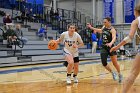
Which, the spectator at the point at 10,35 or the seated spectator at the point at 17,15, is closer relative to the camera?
the spectator at the point at 10,35

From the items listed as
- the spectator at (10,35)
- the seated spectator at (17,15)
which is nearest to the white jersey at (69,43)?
the spectator at (10,35)

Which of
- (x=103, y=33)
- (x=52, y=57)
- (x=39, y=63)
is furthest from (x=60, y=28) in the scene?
(x=103, y=33)

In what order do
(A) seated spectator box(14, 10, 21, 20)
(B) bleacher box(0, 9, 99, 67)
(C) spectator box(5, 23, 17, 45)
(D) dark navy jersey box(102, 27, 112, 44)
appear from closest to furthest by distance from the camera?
(D) dark navy jersey box(102, 27, 112, 44) → (B) bleacher box(0, 9, 99, 67) → (C) spectator box(5, 23, 17, 45) → (A) seated spectator box(14, 10, 21, 20)

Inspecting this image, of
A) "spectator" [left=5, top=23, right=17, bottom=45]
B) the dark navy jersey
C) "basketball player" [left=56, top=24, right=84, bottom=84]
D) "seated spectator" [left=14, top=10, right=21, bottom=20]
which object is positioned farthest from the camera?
"seated spectator" [left=14, top=10, right=21, bottom=20]

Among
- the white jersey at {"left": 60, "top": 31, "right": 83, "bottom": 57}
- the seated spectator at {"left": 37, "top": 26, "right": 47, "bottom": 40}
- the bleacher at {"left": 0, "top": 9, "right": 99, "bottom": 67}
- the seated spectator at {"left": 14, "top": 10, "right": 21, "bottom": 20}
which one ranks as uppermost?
the seated spectator at {"left": 14, "top": 10, "right": 21, "bottom": 20}

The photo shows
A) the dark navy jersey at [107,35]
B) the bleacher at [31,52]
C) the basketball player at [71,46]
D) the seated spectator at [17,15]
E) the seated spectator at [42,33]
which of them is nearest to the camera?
the basketball player at [71,46]

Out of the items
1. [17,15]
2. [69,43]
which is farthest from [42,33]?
[69,43]

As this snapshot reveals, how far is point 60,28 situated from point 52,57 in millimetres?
7089

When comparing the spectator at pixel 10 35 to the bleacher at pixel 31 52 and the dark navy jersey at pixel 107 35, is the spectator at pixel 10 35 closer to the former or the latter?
the bleacher at pixel 31 52

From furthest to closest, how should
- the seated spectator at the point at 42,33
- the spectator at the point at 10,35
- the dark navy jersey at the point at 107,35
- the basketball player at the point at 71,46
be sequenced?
1. the seated spectator at the point at 42,33
2. the spectator at the point at 10,35
3. the dark navy jersey at the point at 107,35
4. the basketball player at the point at 71,46

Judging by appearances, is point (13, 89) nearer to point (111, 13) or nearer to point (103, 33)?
point (103, 33)

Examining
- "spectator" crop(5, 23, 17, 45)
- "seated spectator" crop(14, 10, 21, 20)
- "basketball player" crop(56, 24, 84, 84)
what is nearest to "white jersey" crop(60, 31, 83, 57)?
"basketball player" crop(56, 24, 84, 84)

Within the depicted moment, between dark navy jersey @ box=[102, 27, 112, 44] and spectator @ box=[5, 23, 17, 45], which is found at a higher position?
dark navy jersey @ box=[102, 27, 112, 44]

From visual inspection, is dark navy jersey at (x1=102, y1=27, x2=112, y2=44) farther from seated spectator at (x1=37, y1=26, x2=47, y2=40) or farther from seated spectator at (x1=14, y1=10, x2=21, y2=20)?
seated spectator at (x1=14, y1=10, x2=21, y2=20)
